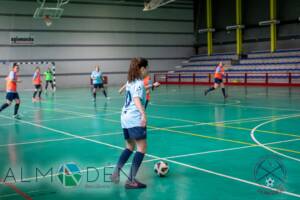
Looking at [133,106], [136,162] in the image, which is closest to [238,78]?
[136,162]

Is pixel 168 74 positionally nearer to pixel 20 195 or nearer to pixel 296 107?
pixel 296 107

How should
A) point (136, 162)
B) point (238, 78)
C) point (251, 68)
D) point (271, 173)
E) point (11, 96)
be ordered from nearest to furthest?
point (136, 162) < point (271, 173) < point (11, 96) < point (238, 78) < point (251, 68)

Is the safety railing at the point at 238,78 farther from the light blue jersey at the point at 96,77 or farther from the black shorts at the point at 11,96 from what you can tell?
the black shorts at the point at 11,96

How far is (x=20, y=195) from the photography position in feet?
20.6

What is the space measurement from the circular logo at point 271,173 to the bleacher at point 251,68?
28575 mm

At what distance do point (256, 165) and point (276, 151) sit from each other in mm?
1397

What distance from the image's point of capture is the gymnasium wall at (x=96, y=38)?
126ft

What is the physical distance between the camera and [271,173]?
7.17 metres

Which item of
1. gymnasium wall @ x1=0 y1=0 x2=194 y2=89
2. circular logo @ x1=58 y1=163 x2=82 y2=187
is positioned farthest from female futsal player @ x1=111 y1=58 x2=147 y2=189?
gymnasium wall @ x1=0 y1=0 x2=194 y2=89

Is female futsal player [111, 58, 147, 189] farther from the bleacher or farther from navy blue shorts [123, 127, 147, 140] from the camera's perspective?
the bleacher

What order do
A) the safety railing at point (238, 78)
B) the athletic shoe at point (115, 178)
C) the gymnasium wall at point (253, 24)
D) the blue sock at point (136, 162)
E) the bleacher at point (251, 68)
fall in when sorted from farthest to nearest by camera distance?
the gymnasium wall at point (253, 24) → the bleacher at point (251, 68) → the safety railing at point (238, 78) → the athletic shoe at point (115, 178) → the blue sock at point (136, 162)

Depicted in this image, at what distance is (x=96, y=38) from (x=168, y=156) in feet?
114

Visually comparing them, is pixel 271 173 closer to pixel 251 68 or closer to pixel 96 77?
pixel 96 77

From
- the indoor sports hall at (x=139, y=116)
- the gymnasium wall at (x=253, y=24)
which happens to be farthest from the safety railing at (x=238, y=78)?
the gymnasium wall at (x=253, y=24)
